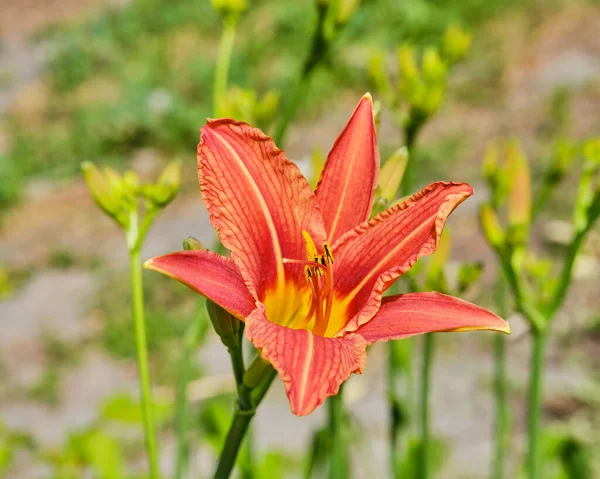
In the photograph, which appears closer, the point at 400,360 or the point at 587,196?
the point at 587,196

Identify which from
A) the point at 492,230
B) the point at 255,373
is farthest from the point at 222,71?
the point at 255,373

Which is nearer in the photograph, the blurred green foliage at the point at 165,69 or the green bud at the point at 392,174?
the green bud at the point at 392,174

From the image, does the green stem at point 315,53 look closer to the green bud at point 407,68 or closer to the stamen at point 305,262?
the green bud at point 407,68

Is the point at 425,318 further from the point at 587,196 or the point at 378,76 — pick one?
the point at 378,76

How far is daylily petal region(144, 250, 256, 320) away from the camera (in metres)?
0.67

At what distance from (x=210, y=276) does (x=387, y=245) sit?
0.68ft

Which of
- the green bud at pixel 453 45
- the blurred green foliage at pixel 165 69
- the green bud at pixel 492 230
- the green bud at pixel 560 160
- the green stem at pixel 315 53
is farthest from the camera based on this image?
the blurred green foliage at pixel 165 69

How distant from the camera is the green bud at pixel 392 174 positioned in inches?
34.9

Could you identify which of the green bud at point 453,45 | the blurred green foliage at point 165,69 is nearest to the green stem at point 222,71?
the green bud at point 453,45

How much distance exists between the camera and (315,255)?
32.9 inches

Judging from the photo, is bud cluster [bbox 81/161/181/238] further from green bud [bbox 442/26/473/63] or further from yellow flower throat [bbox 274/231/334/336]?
green bud [bbox 442/26/473/63]

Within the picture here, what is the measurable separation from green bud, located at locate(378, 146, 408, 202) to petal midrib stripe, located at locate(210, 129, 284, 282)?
0.15 metres

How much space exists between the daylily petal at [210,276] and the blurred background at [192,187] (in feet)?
1.56

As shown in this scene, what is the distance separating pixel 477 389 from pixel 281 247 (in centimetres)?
197
